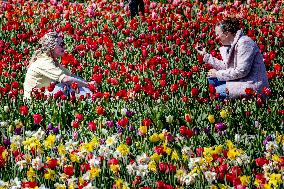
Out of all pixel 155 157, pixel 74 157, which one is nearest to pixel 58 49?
pixel 74 157

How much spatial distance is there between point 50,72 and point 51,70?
0.08ft

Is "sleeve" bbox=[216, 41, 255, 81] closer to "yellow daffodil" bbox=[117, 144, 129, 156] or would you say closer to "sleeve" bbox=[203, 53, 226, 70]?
"sleeve" bbox=[203, 53, 226, 70]

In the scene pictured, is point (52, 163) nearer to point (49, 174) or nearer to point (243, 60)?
point (49, 174)

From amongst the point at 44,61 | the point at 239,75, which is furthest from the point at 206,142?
the point at 44,61

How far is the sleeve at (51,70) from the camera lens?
6.55m

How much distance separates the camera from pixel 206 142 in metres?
5.02

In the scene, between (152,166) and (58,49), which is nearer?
(152,166)

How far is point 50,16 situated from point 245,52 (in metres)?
6.43

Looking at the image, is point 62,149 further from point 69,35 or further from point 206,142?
point 69,35

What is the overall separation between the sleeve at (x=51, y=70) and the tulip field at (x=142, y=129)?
12.6 inches

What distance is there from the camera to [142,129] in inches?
184

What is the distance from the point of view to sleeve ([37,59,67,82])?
21.5ft

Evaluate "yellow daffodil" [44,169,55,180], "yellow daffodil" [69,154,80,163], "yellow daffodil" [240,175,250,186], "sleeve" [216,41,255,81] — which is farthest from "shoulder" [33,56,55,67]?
"yellow daffodil" [240,175,250,186]

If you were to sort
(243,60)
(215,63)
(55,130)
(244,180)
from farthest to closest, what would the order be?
1. (215,63)
2. (243,60)
3. (55,130)
4. (244,180)
